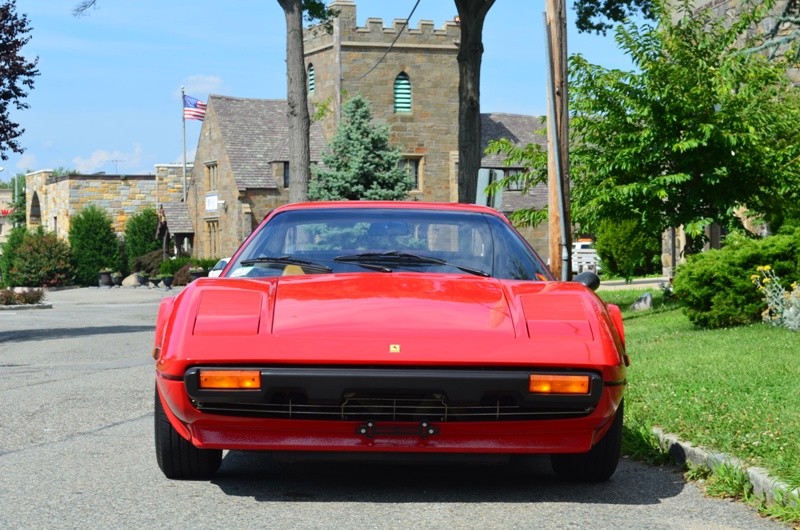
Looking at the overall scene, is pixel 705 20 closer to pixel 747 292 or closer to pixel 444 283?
pixel 747 292

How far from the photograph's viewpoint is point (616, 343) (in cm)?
567

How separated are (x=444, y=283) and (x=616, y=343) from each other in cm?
95

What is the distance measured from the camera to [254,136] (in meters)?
59.5

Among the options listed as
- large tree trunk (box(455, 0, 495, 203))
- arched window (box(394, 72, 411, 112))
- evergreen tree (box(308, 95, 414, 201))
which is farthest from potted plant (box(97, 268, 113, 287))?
large tree trunk (box(455, 0, 495, 203))

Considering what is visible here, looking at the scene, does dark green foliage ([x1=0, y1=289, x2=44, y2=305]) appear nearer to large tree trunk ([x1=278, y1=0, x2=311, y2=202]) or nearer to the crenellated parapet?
large tree trunk ([x1=278, y1=0, x2=311, y2=202])

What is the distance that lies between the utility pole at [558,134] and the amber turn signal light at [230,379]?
11695 millimetres

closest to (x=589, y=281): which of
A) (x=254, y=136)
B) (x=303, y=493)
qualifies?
(x=303, y=493)

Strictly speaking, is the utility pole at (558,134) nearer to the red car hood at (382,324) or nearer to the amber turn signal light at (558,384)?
the red car hood at (382,324)

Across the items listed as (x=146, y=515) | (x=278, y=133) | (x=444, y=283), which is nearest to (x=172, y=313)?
(x=146, y=515)

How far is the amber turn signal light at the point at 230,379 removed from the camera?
527cm

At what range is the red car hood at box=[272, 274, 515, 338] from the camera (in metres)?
5.44

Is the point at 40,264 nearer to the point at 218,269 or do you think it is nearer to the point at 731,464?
the point at 218,269

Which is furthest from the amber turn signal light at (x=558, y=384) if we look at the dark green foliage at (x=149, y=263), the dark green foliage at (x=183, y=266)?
the dark green foliage at (x=149, y=263)

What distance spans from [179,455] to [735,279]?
10.0m
